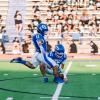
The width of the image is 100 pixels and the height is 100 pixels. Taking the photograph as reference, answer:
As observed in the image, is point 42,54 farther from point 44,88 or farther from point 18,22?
point 18,22

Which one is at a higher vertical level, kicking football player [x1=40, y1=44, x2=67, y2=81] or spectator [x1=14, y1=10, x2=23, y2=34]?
→ kicking football player [x1=40, y1=44, x2=67, y2=81]

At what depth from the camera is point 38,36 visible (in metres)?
11.0

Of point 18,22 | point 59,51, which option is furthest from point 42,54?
point 18,22

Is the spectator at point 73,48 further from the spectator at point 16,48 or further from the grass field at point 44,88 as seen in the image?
the grass field at point 44,88

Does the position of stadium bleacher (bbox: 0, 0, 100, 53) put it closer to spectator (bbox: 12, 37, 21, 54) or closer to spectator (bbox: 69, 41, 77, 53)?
spectator (bbox: 69, 41, 77, 53)

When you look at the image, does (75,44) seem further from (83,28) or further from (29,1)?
(29,1)

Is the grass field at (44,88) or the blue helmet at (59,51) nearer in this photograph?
the grass field at (44,88)

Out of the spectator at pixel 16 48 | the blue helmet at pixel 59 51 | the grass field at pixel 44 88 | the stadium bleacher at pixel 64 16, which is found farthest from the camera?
the stadium bleacher at pixel 64 16

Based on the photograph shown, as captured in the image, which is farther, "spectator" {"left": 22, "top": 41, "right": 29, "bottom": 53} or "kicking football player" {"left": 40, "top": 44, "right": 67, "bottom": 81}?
"spectator" {"left": 22, "top": 41, "right": 29, "bottom": 53}

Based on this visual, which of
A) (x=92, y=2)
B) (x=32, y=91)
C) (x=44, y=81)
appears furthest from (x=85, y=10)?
(x=32, y=91)

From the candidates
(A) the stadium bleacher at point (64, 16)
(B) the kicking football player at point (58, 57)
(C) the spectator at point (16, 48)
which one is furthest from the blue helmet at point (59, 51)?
(A) the stadium bleacher at point (64, 16)

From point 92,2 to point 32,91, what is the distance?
727 inches

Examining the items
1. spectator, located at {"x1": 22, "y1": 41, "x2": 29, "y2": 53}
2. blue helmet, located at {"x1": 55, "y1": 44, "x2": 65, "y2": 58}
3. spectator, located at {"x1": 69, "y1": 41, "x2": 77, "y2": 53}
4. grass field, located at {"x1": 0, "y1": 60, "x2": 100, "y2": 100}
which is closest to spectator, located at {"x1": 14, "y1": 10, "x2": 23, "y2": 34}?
spectator, located at {"x1": 22, "y1": 41, "x2": 29, "y2": 53}

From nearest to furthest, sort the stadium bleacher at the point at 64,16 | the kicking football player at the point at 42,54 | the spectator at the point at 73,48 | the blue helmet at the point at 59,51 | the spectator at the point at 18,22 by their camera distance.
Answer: the kicking football player at the point at 42,54 → the blue helmet at the point at 59,51 → the spectator at the point at 73,48 → the stadium bleacher at the point at 64,16 → the spectator at the point at 18,22
